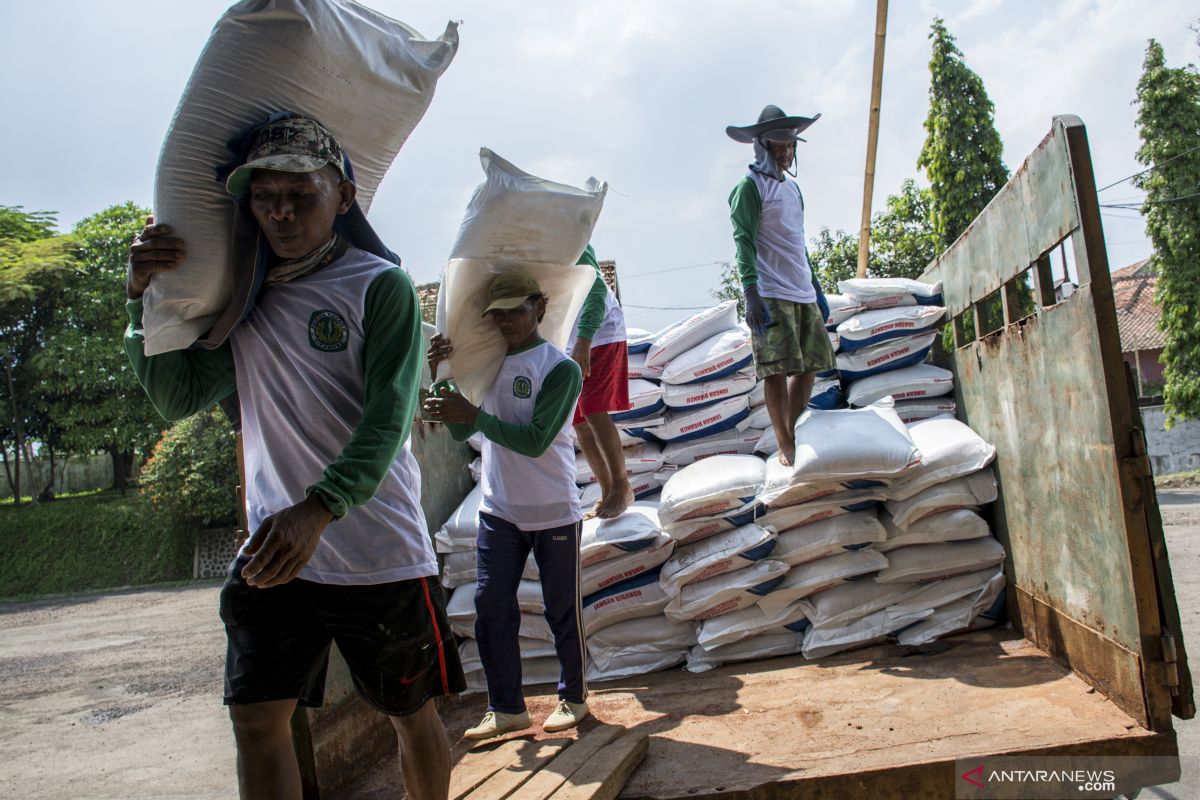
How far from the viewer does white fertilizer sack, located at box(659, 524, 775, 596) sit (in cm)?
332

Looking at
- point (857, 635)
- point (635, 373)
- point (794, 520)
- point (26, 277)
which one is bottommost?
point (857, 635)

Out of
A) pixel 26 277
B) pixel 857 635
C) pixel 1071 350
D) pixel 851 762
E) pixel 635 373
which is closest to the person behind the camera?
pixel 851 762

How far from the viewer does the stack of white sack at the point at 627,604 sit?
3402 millimetres

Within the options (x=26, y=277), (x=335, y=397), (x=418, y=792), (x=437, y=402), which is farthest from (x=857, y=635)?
(x=26, y=277)

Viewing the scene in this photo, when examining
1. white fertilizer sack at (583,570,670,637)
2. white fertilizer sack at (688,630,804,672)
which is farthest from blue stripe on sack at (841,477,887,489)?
white fertilizer sack at (583,570,670,637)

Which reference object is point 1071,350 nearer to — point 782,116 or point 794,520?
point 794,520

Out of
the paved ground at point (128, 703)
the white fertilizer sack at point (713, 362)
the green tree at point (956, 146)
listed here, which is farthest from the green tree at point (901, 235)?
the white fertilizer sack at point (713, 362)

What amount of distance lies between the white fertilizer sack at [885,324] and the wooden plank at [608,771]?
254cm

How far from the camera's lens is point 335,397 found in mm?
1652

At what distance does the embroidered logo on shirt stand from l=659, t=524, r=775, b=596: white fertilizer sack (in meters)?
2.05

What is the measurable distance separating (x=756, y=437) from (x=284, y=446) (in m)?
2.87

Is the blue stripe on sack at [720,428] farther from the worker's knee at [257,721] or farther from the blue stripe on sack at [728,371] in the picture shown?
the worker's knee at [257,721]

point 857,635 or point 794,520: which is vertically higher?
point 794,520

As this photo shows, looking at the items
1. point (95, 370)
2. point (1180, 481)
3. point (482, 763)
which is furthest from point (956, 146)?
point (95, 370)
